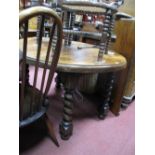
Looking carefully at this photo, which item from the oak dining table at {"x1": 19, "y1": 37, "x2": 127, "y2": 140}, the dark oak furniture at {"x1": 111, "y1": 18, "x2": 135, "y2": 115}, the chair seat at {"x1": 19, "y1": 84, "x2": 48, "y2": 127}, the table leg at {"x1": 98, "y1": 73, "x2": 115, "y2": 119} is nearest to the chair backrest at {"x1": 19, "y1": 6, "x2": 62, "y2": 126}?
the chair seat at {"x1": 19, "y1": 84, "x2": 48, "y2": 127}

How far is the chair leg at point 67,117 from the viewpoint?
1.45 m

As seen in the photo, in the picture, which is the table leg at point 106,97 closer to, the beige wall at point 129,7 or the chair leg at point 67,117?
the chair leg at point 67,117

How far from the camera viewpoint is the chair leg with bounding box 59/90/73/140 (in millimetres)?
1452

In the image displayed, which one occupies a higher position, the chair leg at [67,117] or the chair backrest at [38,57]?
the chair backrest at [38,57]

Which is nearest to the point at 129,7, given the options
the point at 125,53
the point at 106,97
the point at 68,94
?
the point at 125,53

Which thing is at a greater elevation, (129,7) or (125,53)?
(129,7)

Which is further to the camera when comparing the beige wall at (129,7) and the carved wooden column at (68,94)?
the beige wall at (129,7)

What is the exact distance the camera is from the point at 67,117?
1.51 m

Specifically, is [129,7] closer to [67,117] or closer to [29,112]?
[67,117]

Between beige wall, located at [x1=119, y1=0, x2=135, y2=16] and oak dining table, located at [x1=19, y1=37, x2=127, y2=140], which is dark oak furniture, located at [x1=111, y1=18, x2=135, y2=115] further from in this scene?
beige wall, located at [x1=119, y1=0, x2=135, y2=16]

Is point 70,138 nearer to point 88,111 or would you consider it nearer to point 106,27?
point 88,111

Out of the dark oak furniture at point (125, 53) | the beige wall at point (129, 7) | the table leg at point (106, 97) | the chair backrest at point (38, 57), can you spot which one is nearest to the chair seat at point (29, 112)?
the chair backrest at point (38, 57)
